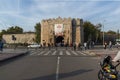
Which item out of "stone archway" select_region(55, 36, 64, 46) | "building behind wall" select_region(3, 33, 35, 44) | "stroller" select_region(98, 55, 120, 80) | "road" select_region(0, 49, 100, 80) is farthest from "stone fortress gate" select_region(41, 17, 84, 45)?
"stroller" select_region(98, 55, 120, 80)

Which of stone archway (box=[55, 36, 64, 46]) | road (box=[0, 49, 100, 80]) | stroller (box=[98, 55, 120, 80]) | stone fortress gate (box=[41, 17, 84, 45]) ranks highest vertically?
stone fortress gate (box=[41, 17, 84, 45])

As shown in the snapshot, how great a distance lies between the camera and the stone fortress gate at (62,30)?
111m

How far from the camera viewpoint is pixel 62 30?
111m

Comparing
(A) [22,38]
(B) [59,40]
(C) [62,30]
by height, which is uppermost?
(C) [62,30]

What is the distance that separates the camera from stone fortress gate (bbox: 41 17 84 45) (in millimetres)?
111125

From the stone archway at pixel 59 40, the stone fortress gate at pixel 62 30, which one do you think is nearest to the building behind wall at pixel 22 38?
the stone fortress gate at pixel 62 30

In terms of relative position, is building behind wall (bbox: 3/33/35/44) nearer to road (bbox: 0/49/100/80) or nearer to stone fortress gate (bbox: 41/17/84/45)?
stone fortress gate (bbox: 41/17/84/45)

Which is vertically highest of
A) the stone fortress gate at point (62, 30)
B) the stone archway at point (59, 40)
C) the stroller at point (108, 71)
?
the stone fortress gate at point (62, 30)

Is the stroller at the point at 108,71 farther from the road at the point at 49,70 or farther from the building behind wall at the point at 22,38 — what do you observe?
the building behind wall at the point at 22,38

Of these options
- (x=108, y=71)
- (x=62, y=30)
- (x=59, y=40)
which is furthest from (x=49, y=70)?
(x=59, y=40)

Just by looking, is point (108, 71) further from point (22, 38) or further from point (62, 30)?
point (22, 38)

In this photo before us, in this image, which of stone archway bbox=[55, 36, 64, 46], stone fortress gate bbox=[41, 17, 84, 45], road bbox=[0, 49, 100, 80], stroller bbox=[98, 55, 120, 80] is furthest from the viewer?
stone archway bbox=[55, 36, 64, 46]

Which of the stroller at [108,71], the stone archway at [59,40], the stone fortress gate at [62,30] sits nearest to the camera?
the stroller at [108,71]

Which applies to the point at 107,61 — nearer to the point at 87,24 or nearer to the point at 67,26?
the point at 67,26
